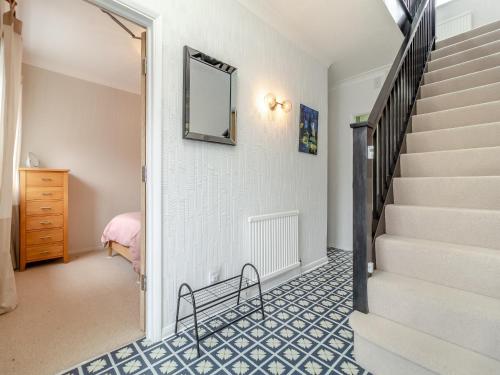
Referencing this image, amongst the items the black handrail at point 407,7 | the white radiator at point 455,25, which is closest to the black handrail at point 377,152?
the black handrail at point 407,7

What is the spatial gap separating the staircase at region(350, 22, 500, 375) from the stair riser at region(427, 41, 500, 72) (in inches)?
20.6

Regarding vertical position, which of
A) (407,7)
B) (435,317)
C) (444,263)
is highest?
(407,7)

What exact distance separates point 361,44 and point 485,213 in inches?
99.1

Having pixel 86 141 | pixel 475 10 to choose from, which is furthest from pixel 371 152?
pixel 86 141

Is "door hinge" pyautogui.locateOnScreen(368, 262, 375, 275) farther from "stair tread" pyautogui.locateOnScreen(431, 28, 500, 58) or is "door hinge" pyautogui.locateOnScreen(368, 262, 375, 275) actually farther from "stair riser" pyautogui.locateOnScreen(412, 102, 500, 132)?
"stair tread" pyautogui.locateOnScreen(431, 28, 500, 58)

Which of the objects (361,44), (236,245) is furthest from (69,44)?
(361,44)

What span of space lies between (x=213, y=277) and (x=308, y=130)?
6.87ft

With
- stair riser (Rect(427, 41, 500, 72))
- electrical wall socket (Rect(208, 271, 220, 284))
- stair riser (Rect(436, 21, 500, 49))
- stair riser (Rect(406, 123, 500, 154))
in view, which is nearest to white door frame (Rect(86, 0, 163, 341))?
electrical wall socket (Rect(208, 271, 220, 284))

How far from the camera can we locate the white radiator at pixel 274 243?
2.28m

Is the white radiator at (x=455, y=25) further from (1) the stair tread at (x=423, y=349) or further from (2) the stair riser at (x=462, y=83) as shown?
(1) the stair tread at (x=423, y=349)

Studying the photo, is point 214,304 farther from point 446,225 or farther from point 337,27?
point 337,27

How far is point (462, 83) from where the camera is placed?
7.73ft

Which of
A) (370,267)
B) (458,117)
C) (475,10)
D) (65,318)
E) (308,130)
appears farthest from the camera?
(475,10)

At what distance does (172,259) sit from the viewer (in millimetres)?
1728
